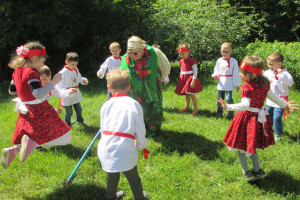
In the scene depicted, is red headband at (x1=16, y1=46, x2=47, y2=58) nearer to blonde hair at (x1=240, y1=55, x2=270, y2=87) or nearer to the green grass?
the green grass

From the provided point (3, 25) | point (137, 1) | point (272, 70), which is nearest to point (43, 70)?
point (3, 25)

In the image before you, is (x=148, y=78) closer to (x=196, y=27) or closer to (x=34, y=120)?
(x=34, y=120)

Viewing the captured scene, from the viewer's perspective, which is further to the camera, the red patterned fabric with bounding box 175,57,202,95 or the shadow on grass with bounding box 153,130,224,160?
the red patterned fabric with bounding box 175,57,202,95

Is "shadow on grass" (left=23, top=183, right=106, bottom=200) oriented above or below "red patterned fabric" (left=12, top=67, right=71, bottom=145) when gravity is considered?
below

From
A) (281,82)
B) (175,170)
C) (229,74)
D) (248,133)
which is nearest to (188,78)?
(229,74)

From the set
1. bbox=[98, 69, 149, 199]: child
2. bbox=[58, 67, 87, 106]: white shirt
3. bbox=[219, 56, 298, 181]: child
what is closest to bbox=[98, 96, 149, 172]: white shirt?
bbox=[98, 69, 149, 199]: child

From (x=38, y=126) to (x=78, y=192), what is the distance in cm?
95

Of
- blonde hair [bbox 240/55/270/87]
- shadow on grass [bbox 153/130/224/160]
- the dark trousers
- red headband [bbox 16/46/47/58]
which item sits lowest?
shadow on grass [bbox 153/130/224/160]

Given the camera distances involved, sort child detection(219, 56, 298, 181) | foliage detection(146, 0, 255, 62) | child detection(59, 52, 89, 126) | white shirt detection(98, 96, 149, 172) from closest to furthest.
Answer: white shirt detection(98, 96, 149, 172)
child detection(219, 56, 298, 181)
child detection(59, 52, 89, 126)
foliage detection(146, 0, 255, 62)

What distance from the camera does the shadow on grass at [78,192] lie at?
3.10m

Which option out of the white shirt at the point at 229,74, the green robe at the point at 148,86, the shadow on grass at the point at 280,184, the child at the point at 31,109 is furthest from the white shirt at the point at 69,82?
the shadow on grass at the point at 280,184

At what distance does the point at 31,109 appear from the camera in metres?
3.11

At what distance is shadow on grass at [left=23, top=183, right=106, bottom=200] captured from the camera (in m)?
3.10

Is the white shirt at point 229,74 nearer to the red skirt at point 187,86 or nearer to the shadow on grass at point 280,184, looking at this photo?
the red skirt at point 187,86
